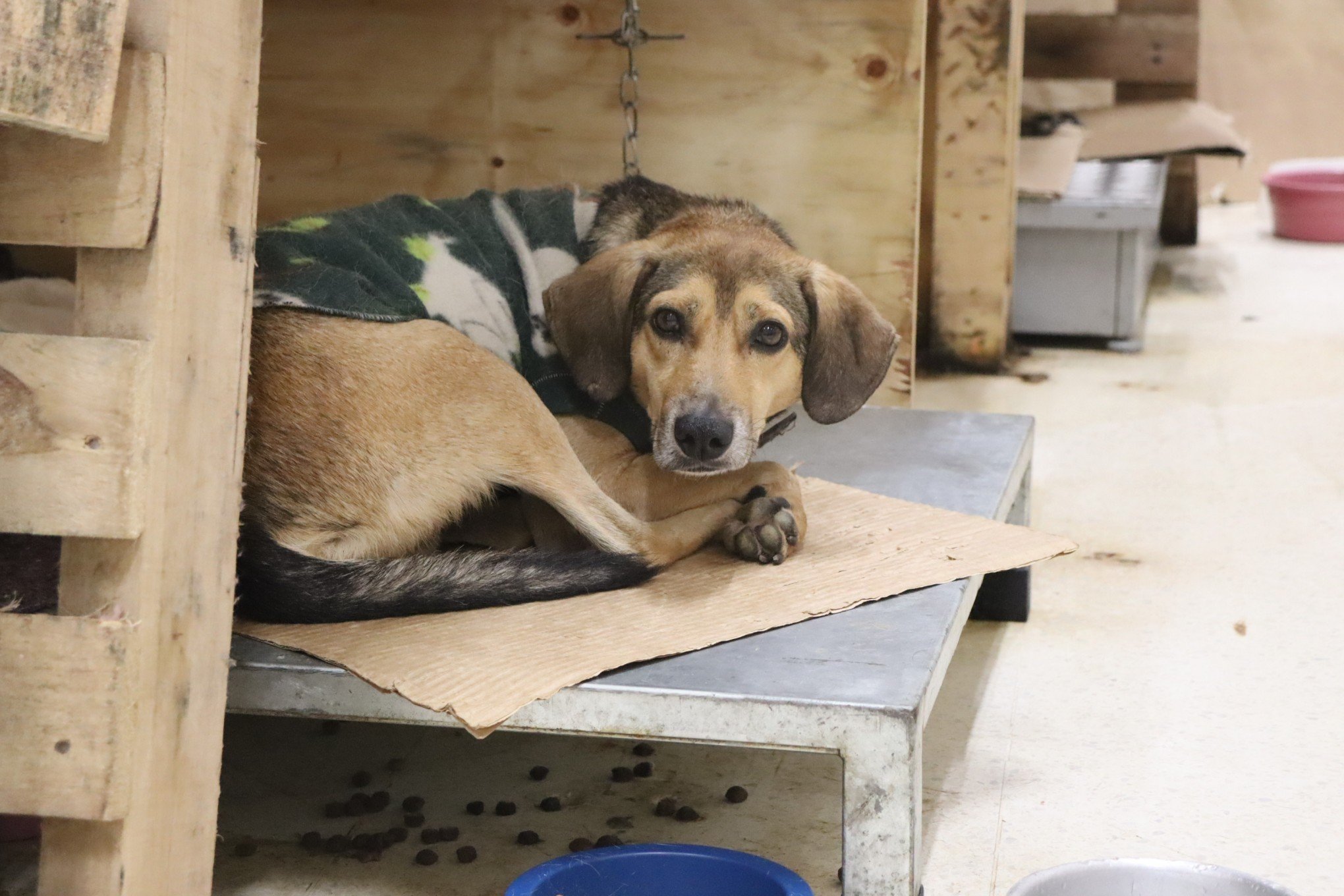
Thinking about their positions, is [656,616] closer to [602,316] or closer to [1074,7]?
[602,316]

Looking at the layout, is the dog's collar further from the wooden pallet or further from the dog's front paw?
the wooden pallet

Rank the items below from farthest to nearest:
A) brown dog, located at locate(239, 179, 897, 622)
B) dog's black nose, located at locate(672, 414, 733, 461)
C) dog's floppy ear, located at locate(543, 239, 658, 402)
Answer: dog's floppy ear, located at locate(543, 239, 658, 402) < dog's black nose, located at locate(672, 414, 733, 461) < brown dog, located at locate(239, 179, 897, 622)

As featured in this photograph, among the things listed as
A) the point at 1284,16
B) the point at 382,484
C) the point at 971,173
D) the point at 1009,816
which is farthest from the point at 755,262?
the point at 1284,16

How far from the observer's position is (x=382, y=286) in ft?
8.55

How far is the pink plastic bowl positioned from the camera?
26.3ft

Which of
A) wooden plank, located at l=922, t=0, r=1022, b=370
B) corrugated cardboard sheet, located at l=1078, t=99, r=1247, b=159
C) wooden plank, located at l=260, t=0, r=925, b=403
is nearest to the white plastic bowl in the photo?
wooden plank, located at l=260, t=0, r=925, b=403

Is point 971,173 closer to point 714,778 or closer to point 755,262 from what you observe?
point 755,262

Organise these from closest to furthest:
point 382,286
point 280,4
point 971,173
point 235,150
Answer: point 235,150 → point 382,286 → point 280,4 → point 971,173

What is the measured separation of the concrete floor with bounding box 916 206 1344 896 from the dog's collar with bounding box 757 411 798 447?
629mm

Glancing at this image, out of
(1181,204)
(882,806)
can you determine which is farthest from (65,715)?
(1181,204)

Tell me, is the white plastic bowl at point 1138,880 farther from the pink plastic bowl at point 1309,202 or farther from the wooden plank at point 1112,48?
the pink plastic bowl at point 1309,202

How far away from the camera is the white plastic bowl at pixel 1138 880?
6.54 feet

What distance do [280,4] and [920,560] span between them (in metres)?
2.66

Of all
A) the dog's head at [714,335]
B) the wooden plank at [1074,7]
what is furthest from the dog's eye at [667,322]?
the wooden plank at [1074,7]
